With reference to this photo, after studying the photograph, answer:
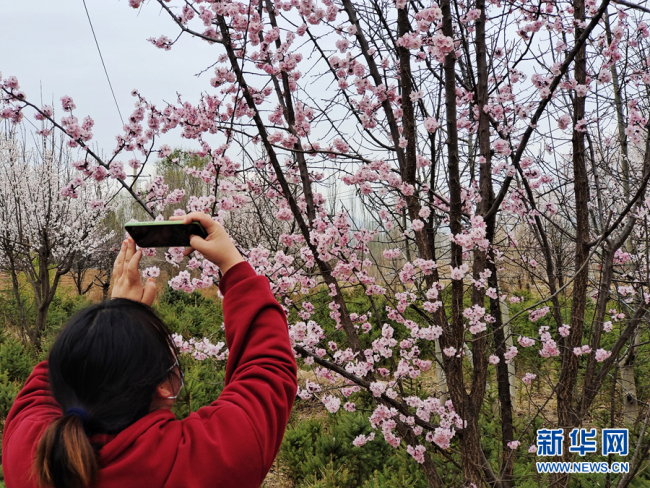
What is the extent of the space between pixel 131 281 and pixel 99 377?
31cm

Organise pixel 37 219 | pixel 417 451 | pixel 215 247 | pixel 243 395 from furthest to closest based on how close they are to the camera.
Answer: pixel 37 219 < pixel 417 451 < pixel 215 247 < pixel 243 395

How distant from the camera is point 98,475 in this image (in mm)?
722

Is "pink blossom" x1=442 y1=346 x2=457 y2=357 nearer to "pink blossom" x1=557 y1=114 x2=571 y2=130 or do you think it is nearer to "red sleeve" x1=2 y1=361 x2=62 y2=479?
"pink blossom" x1=557 y1=114 x2=571 y2=130

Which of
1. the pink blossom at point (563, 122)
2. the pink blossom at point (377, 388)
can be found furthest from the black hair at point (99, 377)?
the pink blossom at point (563, 122)

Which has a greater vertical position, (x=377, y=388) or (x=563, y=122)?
(x=563, y=122)

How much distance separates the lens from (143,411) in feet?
2.65

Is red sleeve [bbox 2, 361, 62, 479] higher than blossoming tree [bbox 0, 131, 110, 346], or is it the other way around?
blossoming tree [bbox 0, 131, 110, 346]

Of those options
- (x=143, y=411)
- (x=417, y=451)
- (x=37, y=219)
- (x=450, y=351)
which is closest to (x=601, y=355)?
(x=450, y=351)

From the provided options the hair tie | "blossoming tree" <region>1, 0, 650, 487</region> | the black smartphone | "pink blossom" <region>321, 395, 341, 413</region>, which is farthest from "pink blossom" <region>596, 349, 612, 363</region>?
the hair tie

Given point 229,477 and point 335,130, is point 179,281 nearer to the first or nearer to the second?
point 335,130

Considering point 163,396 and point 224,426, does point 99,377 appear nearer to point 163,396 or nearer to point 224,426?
point 163,396

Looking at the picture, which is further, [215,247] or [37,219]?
[37,219]

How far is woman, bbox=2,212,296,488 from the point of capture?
0.73m

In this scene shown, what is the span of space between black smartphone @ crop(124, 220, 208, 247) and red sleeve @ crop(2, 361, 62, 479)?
0.34 metres
